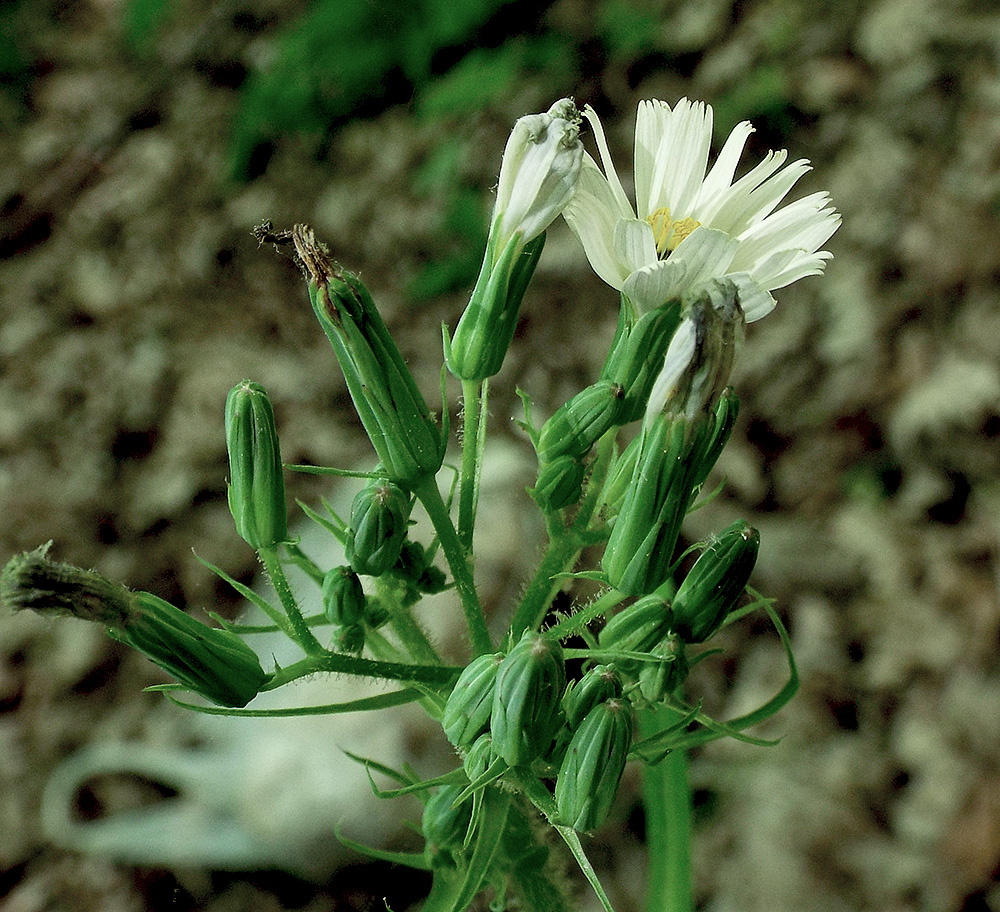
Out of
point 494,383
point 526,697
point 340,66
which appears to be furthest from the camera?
point 340,66

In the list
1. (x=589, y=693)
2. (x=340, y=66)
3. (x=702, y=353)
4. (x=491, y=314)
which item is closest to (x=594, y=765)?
(x=589, y=693)

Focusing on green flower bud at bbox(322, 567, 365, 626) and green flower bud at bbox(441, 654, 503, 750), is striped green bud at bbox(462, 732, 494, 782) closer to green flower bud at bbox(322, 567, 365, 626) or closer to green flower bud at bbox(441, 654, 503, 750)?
green flower bud at bbox(441, 654, 503, 750)

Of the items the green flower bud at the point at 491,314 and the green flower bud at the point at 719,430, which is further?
the green flower bud at the point at 491,314

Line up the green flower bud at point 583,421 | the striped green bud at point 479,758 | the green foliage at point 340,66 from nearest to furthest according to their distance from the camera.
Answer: the striped green bud at point 479,758 < the green flower bud at point 583,421 < the green foliage at point 340,66

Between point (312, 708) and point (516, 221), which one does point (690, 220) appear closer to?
point (516, 221)

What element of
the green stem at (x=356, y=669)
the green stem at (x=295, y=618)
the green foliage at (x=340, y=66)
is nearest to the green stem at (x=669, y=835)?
the green stem at (x=356, y=669)

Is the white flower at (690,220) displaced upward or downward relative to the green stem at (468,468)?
upward

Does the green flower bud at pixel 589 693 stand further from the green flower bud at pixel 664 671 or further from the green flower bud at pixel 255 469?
the green flower bud at pixel 255 469
